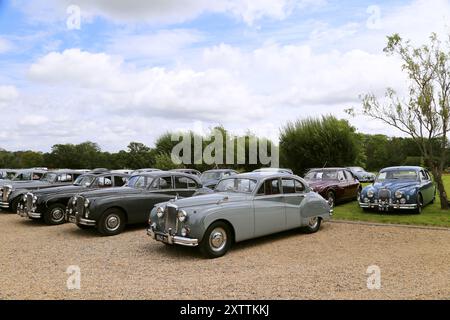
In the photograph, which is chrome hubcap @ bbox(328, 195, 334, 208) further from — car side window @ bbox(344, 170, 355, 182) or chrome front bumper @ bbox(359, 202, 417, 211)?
car side window @ bbox(344, 170, 355, 182)

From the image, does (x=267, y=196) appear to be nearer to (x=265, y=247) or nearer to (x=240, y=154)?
(x=265, y=247)

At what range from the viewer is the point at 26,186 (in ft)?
50.3

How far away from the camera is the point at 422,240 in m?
8.89

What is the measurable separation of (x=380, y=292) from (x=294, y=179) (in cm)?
456

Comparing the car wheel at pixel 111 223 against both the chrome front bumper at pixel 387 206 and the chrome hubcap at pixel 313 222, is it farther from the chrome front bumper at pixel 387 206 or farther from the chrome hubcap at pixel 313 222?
the chrome front bumper at pixel 387 206

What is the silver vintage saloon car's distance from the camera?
758 cm

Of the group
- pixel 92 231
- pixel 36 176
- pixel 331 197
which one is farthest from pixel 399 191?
pixel 36 176

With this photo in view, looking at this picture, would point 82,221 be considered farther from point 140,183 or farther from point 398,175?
point 398,175

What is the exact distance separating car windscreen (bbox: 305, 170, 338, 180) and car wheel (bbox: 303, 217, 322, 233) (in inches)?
223

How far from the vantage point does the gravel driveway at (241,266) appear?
5566 mm

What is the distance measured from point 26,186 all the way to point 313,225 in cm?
1170
